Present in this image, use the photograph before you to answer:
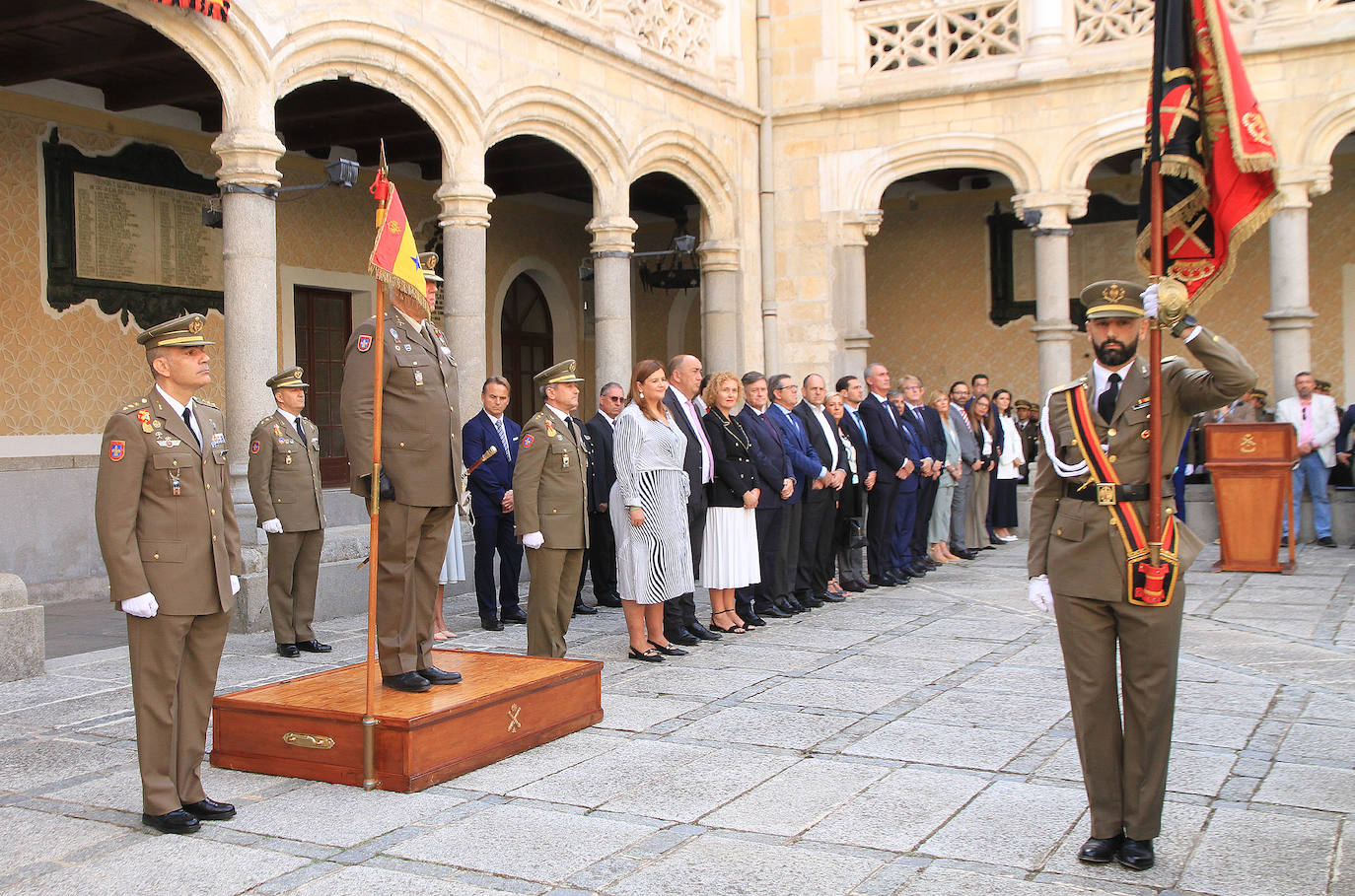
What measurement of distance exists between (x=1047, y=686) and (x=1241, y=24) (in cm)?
865

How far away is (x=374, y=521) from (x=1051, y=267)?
9894mm

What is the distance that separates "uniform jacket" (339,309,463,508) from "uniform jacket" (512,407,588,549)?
4.01 ft

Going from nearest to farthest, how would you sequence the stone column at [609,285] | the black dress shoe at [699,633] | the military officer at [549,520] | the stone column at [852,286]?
the military officer at [549,520] < the black dress shoe at [699,633] < the stone column at [609,285] < the stone column at [852,286]

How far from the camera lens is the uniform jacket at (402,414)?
4570 mm

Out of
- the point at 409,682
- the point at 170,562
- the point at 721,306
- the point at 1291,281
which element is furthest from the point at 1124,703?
the point at 721,306

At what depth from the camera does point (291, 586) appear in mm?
6812

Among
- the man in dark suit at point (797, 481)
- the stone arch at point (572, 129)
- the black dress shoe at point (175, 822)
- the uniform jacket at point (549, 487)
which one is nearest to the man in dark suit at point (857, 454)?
the man in dark suit at point (797, 481)

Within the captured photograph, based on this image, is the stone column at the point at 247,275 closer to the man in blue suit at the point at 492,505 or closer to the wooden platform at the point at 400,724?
the man in blue suit at the point at 492,505

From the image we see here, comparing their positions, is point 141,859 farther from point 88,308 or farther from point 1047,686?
point 88,308

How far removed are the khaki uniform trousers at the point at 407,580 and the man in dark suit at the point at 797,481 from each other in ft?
11.3

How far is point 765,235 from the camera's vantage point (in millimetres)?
13391

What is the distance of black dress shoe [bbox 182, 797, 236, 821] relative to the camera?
157 inches

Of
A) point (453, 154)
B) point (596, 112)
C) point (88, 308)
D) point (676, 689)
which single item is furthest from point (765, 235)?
point (676, 689)

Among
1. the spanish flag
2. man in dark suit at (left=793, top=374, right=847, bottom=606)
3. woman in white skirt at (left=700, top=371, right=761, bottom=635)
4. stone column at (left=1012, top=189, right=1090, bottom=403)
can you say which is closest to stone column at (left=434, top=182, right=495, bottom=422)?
man in dark suit at (left=793, top=374, right=847, bottom=606)
